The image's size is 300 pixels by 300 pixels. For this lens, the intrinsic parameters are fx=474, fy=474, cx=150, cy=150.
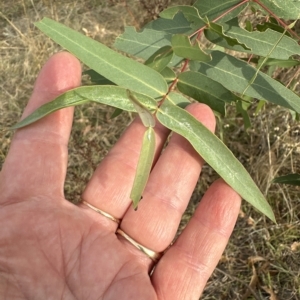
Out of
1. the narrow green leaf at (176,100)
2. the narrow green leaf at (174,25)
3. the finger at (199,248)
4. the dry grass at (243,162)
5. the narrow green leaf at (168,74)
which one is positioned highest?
the narrow green leaf at (174,25)

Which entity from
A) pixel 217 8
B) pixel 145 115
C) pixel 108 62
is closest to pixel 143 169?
pixel 145 115

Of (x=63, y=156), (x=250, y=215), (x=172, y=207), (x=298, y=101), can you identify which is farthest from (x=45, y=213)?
(x=250, y=215)

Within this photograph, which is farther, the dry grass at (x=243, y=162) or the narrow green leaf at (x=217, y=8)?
the dry grass at (x=243, y=162)

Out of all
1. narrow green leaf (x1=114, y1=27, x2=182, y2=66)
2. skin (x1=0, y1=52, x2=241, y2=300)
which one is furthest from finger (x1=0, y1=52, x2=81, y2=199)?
narrow green leaf (x1=114, y1=27, x2=182, y2=66)

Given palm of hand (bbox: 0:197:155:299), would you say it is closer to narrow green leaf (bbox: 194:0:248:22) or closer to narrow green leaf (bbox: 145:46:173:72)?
narrow green leaf (bbox: 145:46:173:72)

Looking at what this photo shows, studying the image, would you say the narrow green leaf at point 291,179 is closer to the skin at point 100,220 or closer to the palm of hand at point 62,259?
the skin at point 100,220

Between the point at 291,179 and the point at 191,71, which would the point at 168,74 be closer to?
the point at 191,71

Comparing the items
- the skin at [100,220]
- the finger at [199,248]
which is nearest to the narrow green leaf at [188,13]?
the skin at [100,220]
